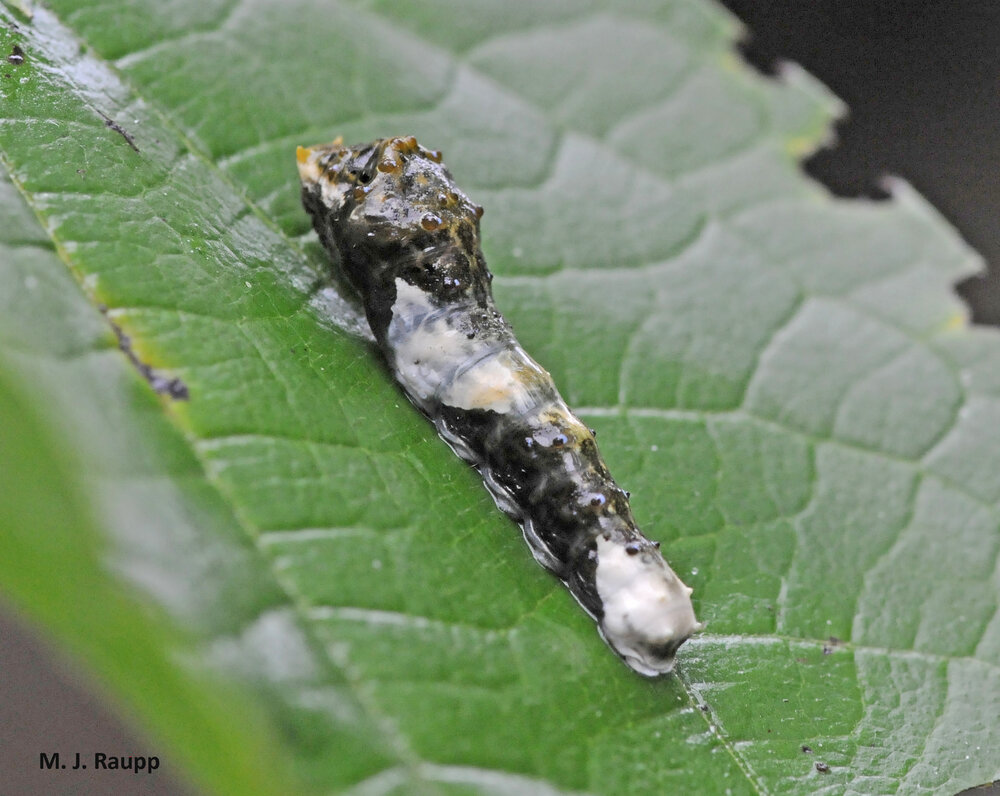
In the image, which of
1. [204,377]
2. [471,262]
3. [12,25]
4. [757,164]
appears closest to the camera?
[204,377]

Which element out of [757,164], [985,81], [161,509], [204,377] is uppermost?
[985,81]

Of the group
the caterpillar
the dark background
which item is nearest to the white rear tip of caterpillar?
the caterpillar

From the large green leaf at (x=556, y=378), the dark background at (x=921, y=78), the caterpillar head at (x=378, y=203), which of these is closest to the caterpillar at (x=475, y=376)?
the caterpillar head at (x=378, y=203)

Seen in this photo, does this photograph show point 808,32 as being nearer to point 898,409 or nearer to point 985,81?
point 985,81

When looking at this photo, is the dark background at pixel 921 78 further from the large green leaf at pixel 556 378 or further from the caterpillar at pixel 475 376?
the caterpillar at pixel 475 376

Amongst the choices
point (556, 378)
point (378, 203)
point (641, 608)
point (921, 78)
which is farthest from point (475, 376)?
point (921, 78)

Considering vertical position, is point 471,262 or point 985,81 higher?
point 985,81

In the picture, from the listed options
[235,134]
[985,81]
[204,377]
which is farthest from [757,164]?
[985,81]
